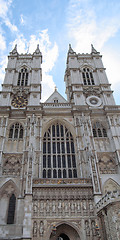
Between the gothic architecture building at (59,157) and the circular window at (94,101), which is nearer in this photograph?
the gothic architecture building at (59,157)

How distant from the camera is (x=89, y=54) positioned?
3189 cm

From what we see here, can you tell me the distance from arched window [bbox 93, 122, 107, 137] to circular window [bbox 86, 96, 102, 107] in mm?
2871

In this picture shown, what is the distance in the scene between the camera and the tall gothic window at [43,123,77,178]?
63.1 feet

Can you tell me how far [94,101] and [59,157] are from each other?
8891 millimetres

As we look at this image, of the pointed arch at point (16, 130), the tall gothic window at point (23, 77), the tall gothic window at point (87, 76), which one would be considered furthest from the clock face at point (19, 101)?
the tall gothic window at point (87, 76)

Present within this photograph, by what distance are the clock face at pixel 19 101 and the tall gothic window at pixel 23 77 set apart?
8.94 feet

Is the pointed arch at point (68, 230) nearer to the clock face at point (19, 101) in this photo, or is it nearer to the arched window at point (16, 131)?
the arched window at point (16, 131)

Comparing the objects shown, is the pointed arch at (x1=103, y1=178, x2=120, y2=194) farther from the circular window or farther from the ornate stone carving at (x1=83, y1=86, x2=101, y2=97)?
the ornate stone carving at (x1=83, y1=86, x2=101, y2=97)

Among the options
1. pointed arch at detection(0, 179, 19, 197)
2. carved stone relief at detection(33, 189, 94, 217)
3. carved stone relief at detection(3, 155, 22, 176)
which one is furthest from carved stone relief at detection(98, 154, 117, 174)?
pointed arch at detection(0, 179, 19, 197)

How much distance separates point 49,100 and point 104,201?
52.5 ft

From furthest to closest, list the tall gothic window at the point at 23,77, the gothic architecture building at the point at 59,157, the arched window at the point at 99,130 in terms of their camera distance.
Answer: the tall gothic window at the point at 23,77 < the arched window at the point at 99,130 < the gothic architecture building at the point at 59,157

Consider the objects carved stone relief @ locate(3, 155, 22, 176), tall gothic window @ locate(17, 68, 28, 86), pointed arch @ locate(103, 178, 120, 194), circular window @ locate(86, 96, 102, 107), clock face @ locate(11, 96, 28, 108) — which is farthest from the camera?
tall gothic window @ locate(17, 68, 28, 86)

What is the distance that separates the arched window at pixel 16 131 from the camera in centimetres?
2141

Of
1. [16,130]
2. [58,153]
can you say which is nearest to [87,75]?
[16,130]
